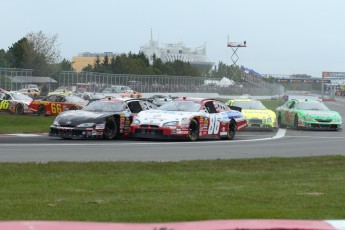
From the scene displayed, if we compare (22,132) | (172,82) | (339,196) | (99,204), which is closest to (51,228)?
(99,204)

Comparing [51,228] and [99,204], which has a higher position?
[51,228]

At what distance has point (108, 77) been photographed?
68.9 m

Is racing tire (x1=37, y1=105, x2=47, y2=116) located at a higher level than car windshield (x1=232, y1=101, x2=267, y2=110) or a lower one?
lower

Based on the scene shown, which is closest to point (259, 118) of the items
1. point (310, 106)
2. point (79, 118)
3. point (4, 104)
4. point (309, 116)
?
point (309, 116)

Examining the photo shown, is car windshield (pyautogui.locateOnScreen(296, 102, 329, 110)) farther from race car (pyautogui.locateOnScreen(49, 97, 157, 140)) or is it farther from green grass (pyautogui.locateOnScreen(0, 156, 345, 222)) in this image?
green grass (pyautogui.locateOnScreen(0, 156, 345, 222))

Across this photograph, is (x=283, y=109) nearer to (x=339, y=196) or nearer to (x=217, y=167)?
(x=217, y=167)

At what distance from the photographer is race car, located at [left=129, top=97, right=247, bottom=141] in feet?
70.8

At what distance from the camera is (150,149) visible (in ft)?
Result: 60.0

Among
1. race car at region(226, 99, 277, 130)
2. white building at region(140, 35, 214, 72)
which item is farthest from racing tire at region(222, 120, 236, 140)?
white building at region(140, 35, 214, 72)

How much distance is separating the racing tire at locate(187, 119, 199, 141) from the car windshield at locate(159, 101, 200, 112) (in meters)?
0.68

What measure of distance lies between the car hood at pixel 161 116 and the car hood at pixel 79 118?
1013 mm

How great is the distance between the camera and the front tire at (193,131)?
72.0 ft

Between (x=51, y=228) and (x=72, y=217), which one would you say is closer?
(x=51, y=228)

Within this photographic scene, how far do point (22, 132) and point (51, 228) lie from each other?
21.5 m
